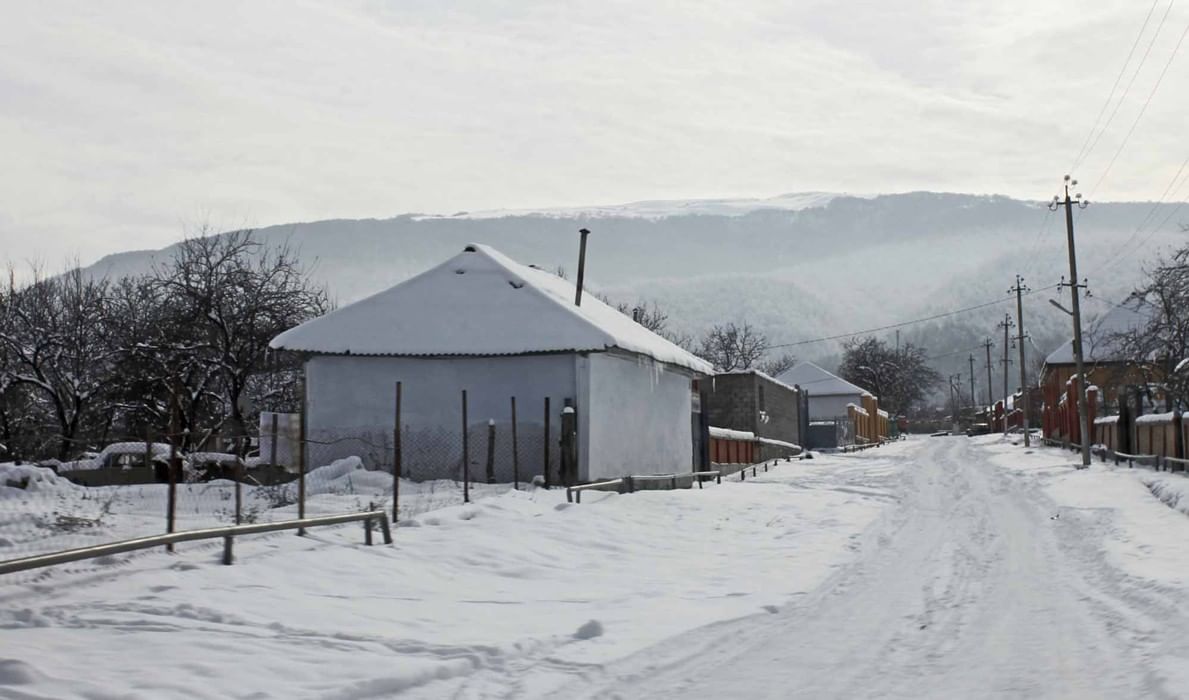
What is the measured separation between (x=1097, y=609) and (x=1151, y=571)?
2539mm

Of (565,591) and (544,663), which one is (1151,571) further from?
(544,663)

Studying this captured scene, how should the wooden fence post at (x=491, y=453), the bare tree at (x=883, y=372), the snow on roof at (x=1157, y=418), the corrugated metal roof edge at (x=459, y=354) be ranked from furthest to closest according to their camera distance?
the bare tree at (x=883, y=372) → the snow on roof at (x=1157, y=418) → the corrugated metal roof edge at (x=459, y=354) → the wooden fence post at (x=491, y=453)

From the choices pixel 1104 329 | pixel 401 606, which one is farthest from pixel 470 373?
pixel 1104 329

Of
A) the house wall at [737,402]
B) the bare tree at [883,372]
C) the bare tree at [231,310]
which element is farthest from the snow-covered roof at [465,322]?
the bare tree at [883,372]

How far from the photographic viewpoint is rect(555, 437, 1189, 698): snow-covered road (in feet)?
23.3

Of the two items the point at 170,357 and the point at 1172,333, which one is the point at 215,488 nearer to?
the point at 170,357

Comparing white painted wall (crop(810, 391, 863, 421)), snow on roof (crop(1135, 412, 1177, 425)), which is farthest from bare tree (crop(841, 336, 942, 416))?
snow on roof (crop(1135, 412, 1177, 425))

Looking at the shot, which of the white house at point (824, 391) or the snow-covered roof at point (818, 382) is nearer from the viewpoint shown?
the white house at point (824, 391)

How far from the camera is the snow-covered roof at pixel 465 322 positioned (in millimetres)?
25359

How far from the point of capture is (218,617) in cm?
832

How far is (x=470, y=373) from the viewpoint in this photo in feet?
85.0

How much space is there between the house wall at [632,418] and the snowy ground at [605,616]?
26.8 ft

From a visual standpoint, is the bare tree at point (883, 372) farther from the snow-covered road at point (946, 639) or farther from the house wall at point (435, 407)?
the snow-covered road at point (946, 639)

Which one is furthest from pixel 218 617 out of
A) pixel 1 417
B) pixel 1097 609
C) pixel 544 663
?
pixel 1 417
